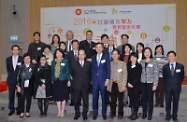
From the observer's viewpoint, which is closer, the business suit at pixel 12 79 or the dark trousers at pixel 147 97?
the dark trousers at pixel 147 97

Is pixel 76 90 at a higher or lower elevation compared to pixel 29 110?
higher

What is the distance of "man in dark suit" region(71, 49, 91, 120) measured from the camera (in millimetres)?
6465

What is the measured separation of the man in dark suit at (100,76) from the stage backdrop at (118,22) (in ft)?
13.0

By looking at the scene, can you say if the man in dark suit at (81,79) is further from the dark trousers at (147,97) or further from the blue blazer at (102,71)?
the dark trousers at (147,97)

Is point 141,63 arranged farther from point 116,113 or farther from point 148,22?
point 148,22

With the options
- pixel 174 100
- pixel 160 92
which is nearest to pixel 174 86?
pixel 174 100

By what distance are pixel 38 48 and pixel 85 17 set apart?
3.42 metres

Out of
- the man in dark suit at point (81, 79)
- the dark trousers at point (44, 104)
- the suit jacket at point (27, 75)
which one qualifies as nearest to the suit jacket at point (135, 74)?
the man in dark suit at point (81, 79)

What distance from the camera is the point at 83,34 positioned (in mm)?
10547

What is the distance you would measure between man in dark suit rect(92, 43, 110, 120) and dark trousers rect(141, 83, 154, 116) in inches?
30.7

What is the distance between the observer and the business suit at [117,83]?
639 cm

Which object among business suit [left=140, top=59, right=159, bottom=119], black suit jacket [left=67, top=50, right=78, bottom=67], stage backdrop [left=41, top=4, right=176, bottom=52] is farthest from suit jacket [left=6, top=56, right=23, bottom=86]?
stage backdrop [left=41, top=4, right=176, bottom=52]

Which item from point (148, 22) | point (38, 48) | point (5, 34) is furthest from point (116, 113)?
point (5, 34)

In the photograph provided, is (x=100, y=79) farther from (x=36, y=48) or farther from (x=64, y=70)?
(x=36, y=48)
